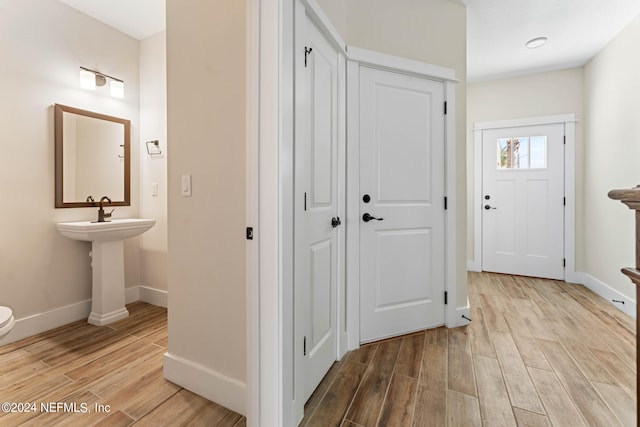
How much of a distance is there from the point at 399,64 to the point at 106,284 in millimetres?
2921

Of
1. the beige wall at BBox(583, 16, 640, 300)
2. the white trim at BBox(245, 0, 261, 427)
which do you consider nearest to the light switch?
the white trim at BBox(245, 0, 261, 427)

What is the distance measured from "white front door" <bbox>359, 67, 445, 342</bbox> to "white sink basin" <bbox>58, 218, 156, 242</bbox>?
1945mm

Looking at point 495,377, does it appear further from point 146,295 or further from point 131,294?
point 131,294

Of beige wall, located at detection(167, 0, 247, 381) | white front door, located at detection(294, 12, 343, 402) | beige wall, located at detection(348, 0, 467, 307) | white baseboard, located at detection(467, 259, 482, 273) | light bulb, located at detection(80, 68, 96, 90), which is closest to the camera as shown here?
white front door, located at detection(294, 12, 343, 402)

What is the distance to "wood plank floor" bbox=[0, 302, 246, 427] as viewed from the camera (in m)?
1.43

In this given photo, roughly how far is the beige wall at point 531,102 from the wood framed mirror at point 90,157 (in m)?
4.21

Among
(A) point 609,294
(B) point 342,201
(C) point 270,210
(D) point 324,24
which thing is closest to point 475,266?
(A) point 609,294

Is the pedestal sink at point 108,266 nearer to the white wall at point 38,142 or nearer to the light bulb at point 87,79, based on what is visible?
the white wall at point 38,142

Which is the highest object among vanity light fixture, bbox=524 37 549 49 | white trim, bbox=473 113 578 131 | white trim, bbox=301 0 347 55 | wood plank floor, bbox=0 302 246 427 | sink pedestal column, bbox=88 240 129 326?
vanity light fixture, bbox=524 37 549 49

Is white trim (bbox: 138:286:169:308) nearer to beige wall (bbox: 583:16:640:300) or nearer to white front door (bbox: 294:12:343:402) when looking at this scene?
white front door (bbox: 294:12:343:402)

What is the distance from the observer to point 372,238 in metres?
2.17

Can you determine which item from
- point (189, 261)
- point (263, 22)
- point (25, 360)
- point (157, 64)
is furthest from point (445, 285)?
point (157, 64)

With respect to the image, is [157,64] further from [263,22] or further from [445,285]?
[445,285]

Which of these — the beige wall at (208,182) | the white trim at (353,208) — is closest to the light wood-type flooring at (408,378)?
the white trim at (353,208)
